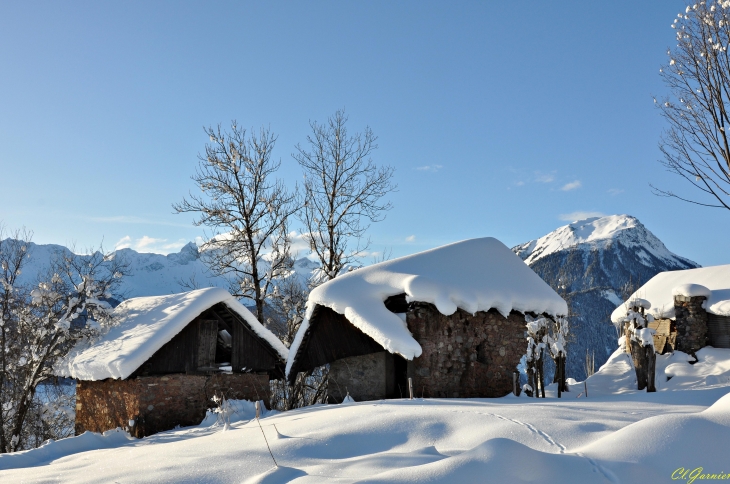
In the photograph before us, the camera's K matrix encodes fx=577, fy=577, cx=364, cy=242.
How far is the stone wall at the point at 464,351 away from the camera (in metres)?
13.0

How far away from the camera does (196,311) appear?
52.1ft

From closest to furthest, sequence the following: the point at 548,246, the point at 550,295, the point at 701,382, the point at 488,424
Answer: the point at 488,424, the point at 550,295, the point at 701,382, the point at 548,246

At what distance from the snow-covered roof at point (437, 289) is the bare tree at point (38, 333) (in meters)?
6.92

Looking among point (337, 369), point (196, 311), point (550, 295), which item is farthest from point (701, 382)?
point (196, 311)

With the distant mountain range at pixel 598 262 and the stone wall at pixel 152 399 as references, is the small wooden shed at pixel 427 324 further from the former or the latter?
the distant mountain range at pixel 598 262

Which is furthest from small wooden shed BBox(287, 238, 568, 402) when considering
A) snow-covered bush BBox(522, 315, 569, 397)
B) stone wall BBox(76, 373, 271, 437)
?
stone wall BBox(76, 373, 271, 437)

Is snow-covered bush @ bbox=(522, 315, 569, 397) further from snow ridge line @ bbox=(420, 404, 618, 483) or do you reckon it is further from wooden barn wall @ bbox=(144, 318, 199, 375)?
wooden barn wall @ bbox=(144, 318, 199, 375)

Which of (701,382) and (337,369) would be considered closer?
(337,369)

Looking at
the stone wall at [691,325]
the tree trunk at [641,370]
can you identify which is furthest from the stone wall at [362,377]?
the stone wall at [691,325]

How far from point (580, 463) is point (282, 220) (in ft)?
61.6

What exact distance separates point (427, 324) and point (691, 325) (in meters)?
15.3

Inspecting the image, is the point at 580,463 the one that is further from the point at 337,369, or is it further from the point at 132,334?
the point at 132,334

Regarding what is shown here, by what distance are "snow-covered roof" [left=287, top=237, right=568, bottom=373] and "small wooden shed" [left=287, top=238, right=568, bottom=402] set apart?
0.02 m

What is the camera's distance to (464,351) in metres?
13.6
